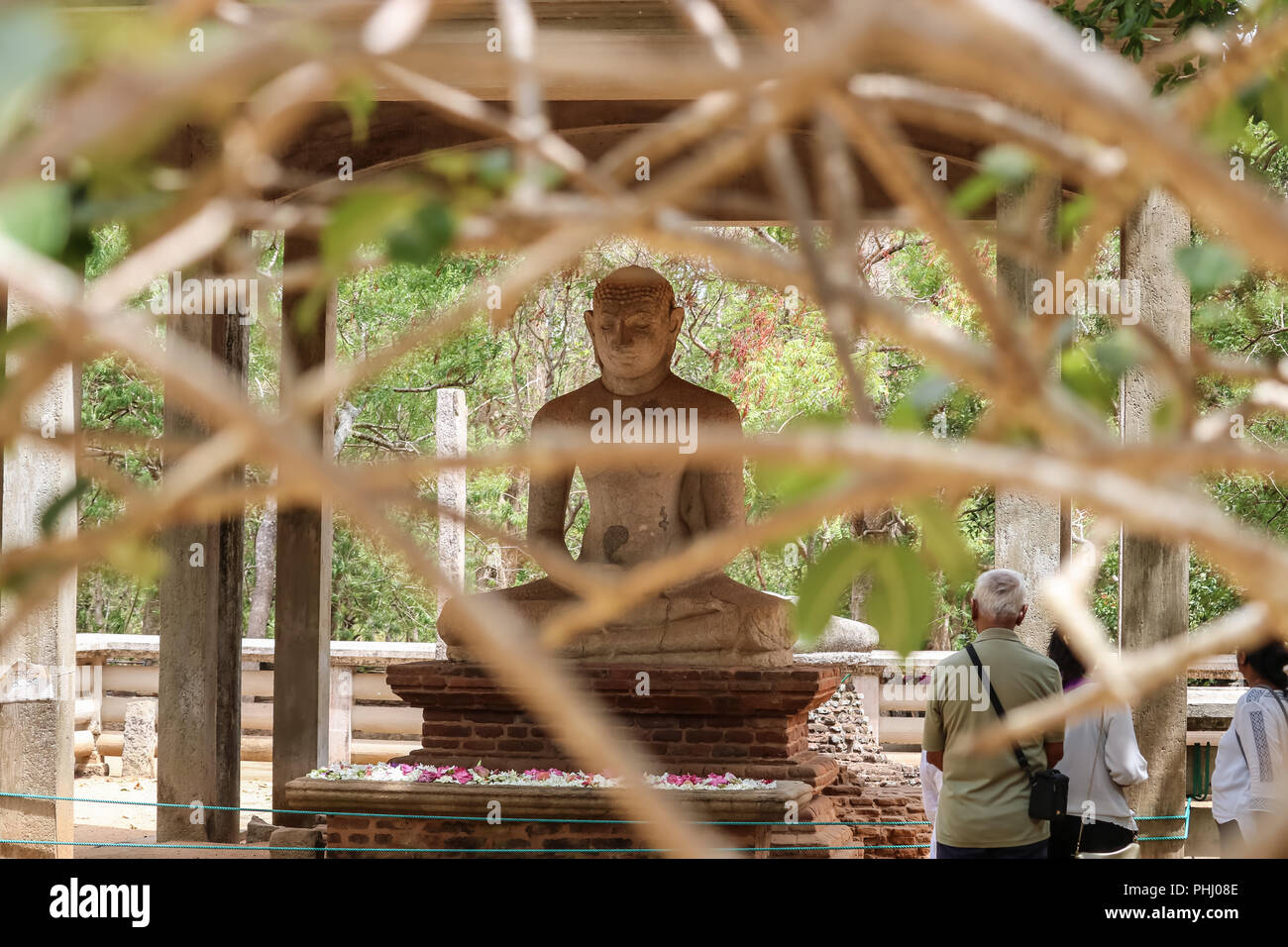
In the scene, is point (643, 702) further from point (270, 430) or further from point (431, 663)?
point (270, 430)

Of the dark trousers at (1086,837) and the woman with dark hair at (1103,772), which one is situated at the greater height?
the woman with dark hair at (1103,772)

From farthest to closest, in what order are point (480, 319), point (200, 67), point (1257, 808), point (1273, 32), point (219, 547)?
1. point (480, 319)
2. point (219, 547)
3. point (1257, 808)
4. point (1273, 32)
5. point (200, 67)

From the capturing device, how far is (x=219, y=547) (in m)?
7.71

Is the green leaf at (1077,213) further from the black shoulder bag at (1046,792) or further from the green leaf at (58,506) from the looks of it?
the black shoulder bag at (1046,792)

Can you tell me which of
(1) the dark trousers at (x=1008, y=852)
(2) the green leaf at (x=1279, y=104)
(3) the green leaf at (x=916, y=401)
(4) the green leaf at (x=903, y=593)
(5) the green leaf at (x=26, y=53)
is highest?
(2) the green leaf at (x=1279, y=104)

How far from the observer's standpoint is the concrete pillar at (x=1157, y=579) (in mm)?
5992

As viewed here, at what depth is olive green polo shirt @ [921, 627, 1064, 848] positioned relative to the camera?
4.16m

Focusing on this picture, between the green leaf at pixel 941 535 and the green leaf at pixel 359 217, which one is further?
the green leaf at pixel 941 535

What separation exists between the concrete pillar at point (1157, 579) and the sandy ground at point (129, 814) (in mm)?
4130

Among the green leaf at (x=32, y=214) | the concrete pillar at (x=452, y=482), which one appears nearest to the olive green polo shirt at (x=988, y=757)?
the green leaf at (x=32, y=214)

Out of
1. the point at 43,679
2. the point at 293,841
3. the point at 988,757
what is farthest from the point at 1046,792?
the point at 293,841

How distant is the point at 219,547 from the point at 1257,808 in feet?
17.0

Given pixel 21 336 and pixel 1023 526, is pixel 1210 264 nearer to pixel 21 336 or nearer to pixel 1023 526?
pixel 21 336

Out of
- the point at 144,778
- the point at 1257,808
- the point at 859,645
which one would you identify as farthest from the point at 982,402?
the point at 1257,808
